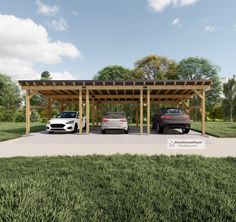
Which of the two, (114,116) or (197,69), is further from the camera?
(197,69)

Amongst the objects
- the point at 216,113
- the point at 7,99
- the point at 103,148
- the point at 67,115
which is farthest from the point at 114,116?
the point at 216,113

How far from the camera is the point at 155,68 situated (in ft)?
146

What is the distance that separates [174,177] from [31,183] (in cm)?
270

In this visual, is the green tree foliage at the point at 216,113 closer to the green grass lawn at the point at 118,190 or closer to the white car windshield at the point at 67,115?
the white car windshield at the point at 67,115

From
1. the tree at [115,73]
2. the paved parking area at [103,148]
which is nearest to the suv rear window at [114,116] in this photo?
the paved parking area at [103,148]

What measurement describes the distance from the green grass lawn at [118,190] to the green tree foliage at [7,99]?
29460 mm

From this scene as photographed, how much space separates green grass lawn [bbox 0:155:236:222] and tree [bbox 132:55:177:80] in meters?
39.8

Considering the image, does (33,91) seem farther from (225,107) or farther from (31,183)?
(225,107)

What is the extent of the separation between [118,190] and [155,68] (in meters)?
42.7

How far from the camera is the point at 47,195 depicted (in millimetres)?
3314

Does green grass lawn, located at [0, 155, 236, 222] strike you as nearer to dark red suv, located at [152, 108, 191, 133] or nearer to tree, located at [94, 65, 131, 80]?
dark red suv, located at [152, 108, 191, 133]

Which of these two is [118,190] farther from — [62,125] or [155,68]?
[155,68]

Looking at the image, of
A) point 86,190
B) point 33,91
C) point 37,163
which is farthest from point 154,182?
point 33,91

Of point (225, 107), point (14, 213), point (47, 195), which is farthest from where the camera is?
point (225, 107)
